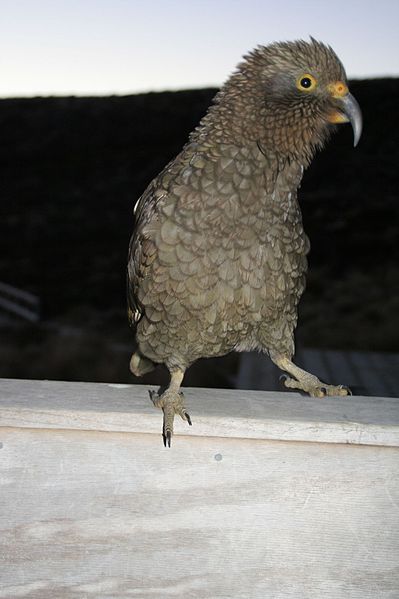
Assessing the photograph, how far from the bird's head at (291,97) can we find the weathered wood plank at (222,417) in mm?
574

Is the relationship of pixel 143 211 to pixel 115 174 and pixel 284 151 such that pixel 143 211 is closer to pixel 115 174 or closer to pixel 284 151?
pixel 284 151

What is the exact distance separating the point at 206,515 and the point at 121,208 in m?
10.6

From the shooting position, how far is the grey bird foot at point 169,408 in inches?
53.2

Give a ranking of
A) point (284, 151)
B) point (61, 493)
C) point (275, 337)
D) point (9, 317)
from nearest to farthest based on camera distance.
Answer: point (61, 493) < point (284, 151) < point (275, 337) < point (9, 317)

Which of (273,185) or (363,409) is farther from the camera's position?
(273,185)

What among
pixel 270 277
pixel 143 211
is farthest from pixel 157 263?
pixel 270 277

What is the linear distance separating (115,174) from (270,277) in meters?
10.5

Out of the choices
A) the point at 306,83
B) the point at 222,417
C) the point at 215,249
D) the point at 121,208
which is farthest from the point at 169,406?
the point at 121,208

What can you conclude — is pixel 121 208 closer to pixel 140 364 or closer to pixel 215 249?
pixel 140 364

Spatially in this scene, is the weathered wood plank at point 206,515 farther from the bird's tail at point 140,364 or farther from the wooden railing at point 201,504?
the bird's tail at point 140,364

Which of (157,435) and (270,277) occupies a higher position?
(270,277)

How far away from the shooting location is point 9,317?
8.23 meters

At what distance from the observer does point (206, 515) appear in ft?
4.46

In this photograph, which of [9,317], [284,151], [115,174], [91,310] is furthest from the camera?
[115,174]
